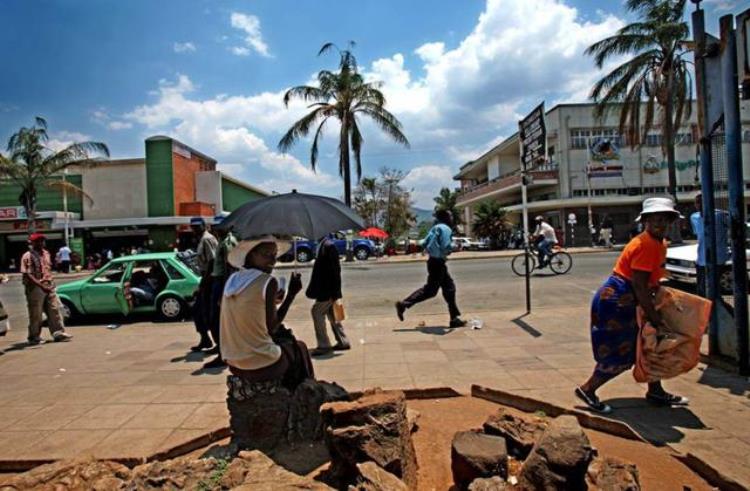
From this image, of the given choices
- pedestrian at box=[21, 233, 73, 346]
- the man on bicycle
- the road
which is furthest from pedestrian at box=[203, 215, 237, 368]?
the man on bicycle

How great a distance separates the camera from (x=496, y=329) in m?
7.22

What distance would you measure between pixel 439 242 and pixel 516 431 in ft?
14.5

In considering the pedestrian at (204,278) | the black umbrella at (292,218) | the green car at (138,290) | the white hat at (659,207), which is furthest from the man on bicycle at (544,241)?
the black umbrella at (292,218)

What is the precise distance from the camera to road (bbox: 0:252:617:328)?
31.6ft

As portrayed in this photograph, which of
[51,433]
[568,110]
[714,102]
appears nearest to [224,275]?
[51,433]

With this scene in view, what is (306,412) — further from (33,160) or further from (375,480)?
(33,160)

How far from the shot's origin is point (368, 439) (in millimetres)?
2688

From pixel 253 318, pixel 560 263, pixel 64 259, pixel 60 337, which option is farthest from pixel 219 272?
pixel 64 259

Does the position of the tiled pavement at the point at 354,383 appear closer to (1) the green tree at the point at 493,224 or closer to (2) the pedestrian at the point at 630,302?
(2) the pedestrian at the point at 630,302

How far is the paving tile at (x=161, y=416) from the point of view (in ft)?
13.1

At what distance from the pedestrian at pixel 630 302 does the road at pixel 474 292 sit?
4.78 metres

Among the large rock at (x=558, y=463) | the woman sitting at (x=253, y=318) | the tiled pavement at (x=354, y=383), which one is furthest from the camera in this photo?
the tiled pavement at (x=354, y=383)

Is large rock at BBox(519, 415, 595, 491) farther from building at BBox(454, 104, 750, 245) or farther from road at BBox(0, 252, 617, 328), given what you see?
building at BBox(454, 104, 750, 245)

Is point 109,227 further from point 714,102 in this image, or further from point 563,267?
point 714,102
